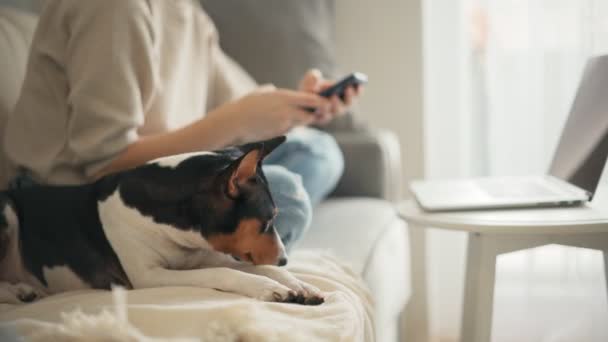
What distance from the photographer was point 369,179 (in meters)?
1.69

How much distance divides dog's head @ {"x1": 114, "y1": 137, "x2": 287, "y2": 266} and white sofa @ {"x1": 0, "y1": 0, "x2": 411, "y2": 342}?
10.1 inches

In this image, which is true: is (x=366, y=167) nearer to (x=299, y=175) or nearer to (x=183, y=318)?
(x=299, y=175)

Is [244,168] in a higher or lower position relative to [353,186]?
higher

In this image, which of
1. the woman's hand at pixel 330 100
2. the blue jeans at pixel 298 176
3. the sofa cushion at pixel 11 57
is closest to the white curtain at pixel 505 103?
the blue jeans at pixel 298 176

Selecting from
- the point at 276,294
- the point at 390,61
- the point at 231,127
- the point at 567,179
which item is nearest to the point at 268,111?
the point at 231,127

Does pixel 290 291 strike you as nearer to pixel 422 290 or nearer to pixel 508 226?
pixel 508 226

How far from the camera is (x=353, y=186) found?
5.60ft

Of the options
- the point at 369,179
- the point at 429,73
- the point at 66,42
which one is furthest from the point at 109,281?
the point at 429,73

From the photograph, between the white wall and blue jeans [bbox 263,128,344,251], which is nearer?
blue jeans [bbox 263,128,344,251]

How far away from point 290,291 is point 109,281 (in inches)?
10.9

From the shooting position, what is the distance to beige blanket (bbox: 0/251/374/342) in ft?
2.25

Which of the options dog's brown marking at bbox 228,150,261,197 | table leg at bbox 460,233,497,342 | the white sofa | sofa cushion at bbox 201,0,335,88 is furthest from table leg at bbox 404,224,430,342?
dog's brown marking at bbox 228,150,261,197

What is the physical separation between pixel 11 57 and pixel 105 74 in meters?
0.35

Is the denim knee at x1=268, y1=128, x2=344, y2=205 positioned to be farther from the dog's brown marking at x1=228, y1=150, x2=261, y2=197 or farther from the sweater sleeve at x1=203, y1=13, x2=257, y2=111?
the dog's brown marking at x1=228, y1=150, x2=261, y2=197
